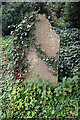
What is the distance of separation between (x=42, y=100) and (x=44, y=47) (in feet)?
4.73

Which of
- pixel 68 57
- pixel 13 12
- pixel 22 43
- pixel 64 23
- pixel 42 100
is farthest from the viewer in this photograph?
pixel 13 12

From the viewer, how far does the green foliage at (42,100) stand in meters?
2.94

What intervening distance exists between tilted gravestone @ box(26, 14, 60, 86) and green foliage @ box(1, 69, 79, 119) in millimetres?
214

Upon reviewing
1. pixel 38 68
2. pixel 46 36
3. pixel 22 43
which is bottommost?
pixel 38 68

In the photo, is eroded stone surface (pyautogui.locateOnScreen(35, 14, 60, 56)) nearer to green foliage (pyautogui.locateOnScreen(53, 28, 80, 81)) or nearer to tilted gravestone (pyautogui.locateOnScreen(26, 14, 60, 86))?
tilted gravestone (pyautogui.locateOnScreen(26, 14, 60, 86))

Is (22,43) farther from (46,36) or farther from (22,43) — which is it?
(46,36)

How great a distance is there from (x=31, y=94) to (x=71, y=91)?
41.2 inches

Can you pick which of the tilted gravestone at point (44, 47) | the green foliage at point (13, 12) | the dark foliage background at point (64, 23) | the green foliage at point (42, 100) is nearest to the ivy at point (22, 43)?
the tilted gravestone at point (44, 47)

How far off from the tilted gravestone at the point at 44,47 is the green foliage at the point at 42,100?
0.21m

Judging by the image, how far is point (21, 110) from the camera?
3139 mm

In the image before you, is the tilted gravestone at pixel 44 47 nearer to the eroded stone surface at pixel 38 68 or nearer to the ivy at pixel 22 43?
the eroded stone surface at pixel 38 68

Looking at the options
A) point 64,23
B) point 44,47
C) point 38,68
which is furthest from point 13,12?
point 38,68

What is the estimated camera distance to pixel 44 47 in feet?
11.0

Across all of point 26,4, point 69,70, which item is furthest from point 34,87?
point 26,4
